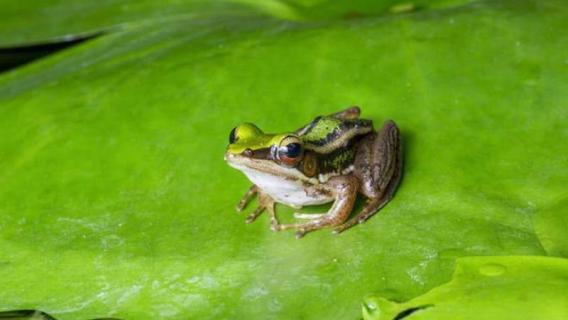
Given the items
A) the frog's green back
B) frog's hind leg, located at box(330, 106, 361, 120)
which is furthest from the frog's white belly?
frog's hind leg, located at box(330, 106, 361, 120)

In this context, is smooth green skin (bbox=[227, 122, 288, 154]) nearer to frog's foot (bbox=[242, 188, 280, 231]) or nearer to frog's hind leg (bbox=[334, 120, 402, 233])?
frog's foot (bbox=[242, 188, 280, 231])

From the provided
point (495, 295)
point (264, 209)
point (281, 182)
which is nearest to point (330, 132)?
point (281, 182)

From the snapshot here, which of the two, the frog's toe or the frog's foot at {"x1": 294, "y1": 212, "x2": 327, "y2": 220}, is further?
the frog's foot at {"x1": 294, "y1": 212, "x2": 327, "y2": 220}

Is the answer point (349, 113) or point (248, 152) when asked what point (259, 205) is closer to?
point (248, 152)

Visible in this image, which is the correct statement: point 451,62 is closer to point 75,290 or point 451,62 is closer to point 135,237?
point 135,237

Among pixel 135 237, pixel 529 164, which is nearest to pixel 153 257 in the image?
pixel 135 237
